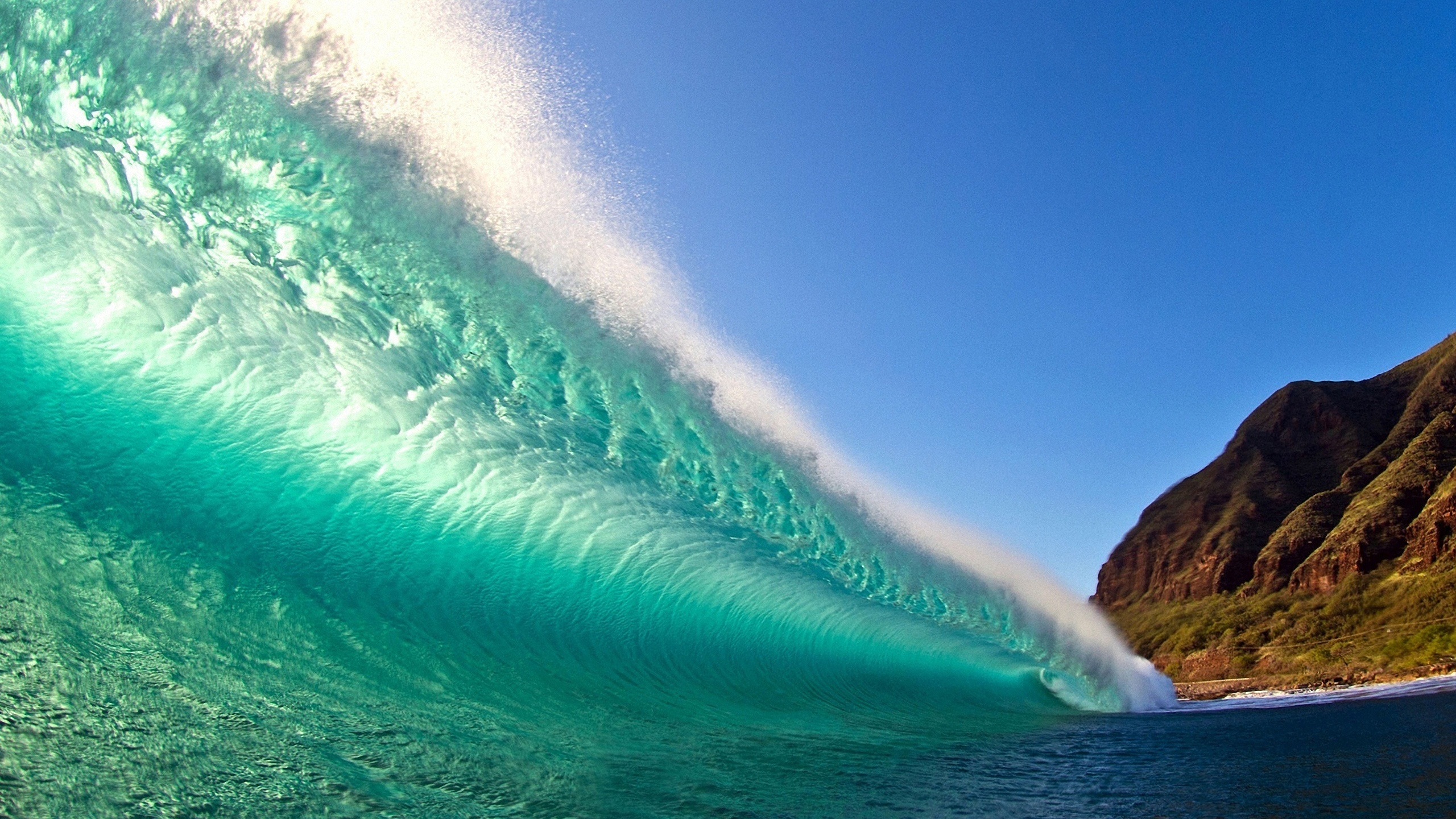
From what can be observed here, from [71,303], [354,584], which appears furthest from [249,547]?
[71,303]

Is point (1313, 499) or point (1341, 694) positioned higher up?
point (1313, 499)

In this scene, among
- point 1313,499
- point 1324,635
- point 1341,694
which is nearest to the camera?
point 1341,694

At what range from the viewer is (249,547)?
5.38m


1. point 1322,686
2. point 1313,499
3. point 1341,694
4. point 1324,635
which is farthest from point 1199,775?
point 1313,499

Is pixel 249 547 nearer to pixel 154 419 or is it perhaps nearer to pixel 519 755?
pixel 154 419

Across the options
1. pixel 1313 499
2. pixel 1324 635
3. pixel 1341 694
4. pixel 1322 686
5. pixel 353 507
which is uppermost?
pixel 1313 499

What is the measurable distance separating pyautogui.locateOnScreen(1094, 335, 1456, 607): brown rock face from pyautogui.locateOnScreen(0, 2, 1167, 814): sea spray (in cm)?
4704

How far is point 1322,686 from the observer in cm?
2881

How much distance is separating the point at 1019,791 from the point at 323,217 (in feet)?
24.9

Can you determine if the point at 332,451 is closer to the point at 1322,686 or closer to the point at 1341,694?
the point at 1341,694

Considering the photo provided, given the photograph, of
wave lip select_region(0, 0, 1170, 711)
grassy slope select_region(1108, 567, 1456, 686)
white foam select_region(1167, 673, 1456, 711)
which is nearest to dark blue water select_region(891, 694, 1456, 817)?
wave lip select_region(0, 0, 1170, 711)

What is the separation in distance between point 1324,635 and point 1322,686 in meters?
12.9

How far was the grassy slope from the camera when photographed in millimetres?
31031

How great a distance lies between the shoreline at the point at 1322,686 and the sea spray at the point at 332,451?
21.7 m
